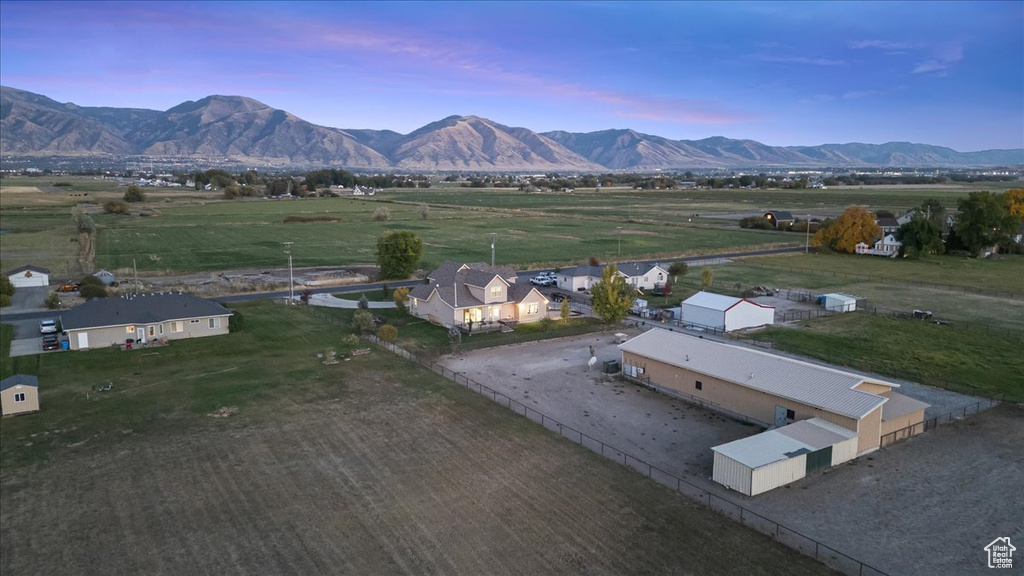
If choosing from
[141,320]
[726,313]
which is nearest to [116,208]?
[141,320]

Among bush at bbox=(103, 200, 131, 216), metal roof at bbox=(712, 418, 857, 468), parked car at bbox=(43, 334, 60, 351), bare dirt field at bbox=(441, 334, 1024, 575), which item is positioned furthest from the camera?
bush at bbox=(103, 200, 131, 216)

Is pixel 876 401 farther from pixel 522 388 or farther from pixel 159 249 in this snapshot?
pixel 159 249

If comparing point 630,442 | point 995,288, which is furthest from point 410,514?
point 995,288

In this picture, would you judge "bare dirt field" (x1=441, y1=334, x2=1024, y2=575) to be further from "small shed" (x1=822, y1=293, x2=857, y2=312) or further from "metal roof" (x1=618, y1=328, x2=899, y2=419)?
"small shed" (x1=822, y1=293, x2=857, y2=312)

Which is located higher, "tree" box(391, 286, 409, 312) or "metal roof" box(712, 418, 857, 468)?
"tree" box(391, 286, 409, 312)

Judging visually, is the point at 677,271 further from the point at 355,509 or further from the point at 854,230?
the point at 355,509

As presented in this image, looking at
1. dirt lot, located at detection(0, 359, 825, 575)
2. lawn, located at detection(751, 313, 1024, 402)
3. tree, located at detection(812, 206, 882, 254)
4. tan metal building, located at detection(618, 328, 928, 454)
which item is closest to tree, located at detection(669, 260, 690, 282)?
lawn, located at detection(751, 313, 1024, 402)

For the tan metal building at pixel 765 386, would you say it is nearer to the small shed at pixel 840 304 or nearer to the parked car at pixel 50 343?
the small shed at pixel 840 304
